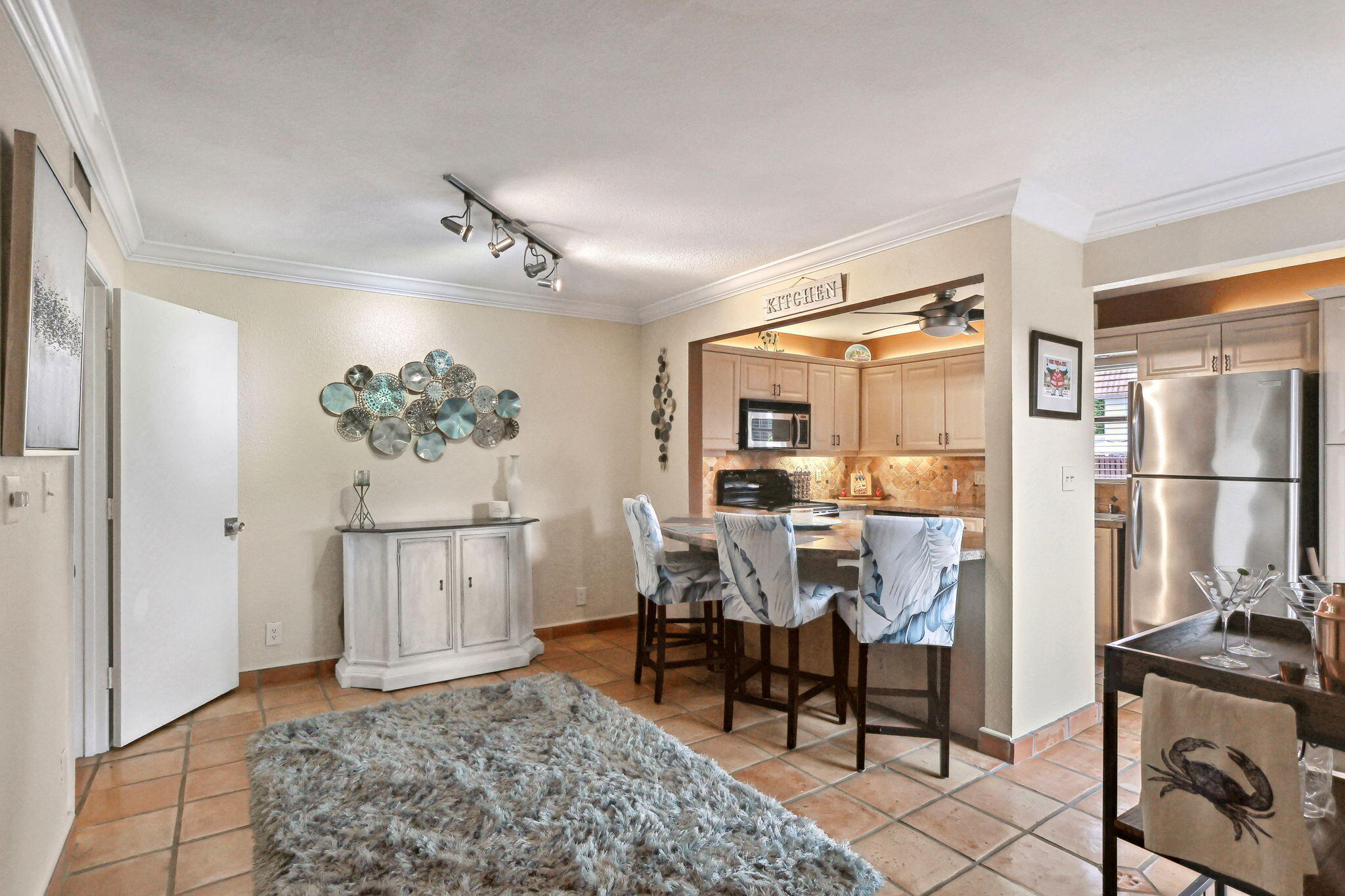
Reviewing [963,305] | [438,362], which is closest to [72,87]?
[438,362]

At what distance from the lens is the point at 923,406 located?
5879 mm

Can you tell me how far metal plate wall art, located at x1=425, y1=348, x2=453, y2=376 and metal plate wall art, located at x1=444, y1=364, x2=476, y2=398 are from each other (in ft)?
0.10

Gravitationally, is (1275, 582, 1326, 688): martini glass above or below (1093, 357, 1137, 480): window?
below

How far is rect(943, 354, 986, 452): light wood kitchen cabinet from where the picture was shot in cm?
545

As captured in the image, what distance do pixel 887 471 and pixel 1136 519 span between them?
2561 millimetres

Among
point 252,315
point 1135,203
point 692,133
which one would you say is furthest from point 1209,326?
point 252,315

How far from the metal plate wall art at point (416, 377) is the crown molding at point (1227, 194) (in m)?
3.79

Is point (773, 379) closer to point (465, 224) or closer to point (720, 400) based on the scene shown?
point (720, 400)

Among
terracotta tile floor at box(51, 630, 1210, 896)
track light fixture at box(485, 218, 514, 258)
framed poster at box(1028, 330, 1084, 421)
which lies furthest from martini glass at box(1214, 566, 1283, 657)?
track light fixture at box(485, 218, 514, 258)

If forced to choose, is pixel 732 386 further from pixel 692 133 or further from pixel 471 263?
pixel 692 133

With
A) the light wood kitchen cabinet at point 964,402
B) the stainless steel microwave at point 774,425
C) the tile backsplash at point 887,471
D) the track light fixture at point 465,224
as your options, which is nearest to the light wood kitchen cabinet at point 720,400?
the stainless steel microwave at point 774,425

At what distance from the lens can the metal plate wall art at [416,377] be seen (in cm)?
441

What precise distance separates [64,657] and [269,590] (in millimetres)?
1742

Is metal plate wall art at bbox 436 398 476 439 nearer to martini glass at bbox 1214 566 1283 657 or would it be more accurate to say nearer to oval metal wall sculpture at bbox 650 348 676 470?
oval metal wall sculpture at bbox 650 348 676 470
